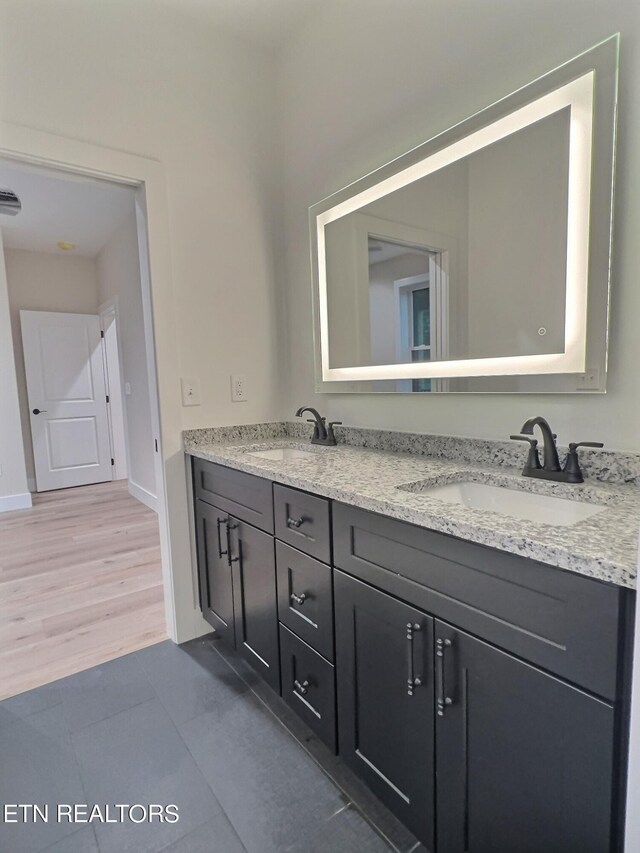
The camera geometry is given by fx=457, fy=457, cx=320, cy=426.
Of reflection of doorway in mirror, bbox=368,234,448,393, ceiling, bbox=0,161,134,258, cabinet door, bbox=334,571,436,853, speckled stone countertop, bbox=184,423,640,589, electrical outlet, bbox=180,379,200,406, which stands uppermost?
ceiling, bbox=0,161,134,258

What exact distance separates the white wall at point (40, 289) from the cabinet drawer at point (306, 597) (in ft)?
15.3

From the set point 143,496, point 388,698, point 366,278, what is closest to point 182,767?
point 388,698

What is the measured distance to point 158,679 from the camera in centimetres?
185

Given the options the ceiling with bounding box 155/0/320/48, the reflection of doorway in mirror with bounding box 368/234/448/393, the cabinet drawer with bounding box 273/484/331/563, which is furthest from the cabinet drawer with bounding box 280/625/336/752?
the ceiling with bounding box 155/0/320/48

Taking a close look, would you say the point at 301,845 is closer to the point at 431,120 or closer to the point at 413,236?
the point at 413,236

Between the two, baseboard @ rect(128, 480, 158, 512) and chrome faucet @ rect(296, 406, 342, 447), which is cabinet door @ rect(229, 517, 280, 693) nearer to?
chrome faucet @ rect(296, 406, 342, 447)

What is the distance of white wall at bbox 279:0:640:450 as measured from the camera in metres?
1.11

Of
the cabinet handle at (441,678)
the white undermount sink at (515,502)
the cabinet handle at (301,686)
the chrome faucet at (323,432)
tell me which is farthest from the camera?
the chrome faucet at (323,432)

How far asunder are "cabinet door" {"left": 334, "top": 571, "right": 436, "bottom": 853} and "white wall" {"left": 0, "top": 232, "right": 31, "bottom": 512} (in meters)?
4.29

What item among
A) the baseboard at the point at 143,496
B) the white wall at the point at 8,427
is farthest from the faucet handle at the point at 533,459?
the white wall at the point at 8,427

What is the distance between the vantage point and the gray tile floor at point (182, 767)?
120 cm

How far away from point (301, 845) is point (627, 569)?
1.11 meters

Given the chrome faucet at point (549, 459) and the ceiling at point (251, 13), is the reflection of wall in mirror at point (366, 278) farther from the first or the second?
the ceiling at point (251, 13)

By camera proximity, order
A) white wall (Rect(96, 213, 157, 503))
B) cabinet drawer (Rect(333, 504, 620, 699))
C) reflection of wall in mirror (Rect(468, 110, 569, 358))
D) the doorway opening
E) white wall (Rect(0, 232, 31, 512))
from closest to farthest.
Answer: cabinet drawer (Rect(333, 504, 620, 699))
reflection of wall in mirror (Rect(468, 110, 569, 358))
the doorway opening
white wall (Rect(96, 213, 157, 503))
white wall (Rect(0, 232, 31, 512))
